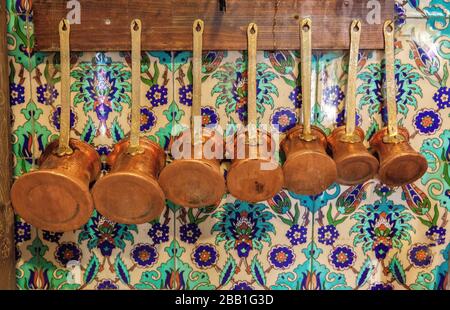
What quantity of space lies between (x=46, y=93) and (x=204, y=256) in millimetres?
542

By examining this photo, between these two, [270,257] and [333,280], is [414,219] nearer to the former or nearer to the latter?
[333,280]

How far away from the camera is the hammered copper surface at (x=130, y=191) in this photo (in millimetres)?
876

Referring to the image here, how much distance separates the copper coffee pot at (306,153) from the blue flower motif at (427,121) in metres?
0.23

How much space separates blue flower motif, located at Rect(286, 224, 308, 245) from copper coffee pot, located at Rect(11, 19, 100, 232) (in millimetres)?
477

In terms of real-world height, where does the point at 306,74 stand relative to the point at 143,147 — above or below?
above

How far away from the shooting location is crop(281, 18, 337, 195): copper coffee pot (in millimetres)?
918

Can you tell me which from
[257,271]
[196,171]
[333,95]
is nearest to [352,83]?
[333,95]

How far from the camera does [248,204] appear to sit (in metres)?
1.07

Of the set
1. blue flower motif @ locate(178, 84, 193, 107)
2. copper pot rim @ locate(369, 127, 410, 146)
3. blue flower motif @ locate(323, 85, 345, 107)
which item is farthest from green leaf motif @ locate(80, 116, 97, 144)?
copper pot rim @ locate(369, 127, 410, 146)

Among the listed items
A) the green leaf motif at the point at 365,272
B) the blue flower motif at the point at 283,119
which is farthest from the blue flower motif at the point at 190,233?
the green leaf motif at the point at 365,272

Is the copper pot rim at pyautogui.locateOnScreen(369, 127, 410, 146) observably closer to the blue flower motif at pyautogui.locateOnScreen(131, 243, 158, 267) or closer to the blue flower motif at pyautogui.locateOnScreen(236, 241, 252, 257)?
the blue flower motif at pyautogui.locateOnScreen(236, 241, 252, 257)

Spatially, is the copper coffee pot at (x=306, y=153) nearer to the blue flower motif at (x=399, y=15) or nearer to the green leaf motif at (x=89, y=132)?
the blue flower motif at (x=399, y=15)

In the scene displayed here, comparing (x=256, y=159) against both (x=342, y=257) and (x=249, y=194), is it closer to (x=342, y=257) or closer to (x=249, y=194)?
(x=249, y=194)

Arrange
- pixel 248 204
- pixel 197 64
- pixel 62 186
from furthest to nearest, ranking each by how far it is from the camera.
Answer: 1. pixel 248 204
2. pixel 197 64
3. pixel 62 186
